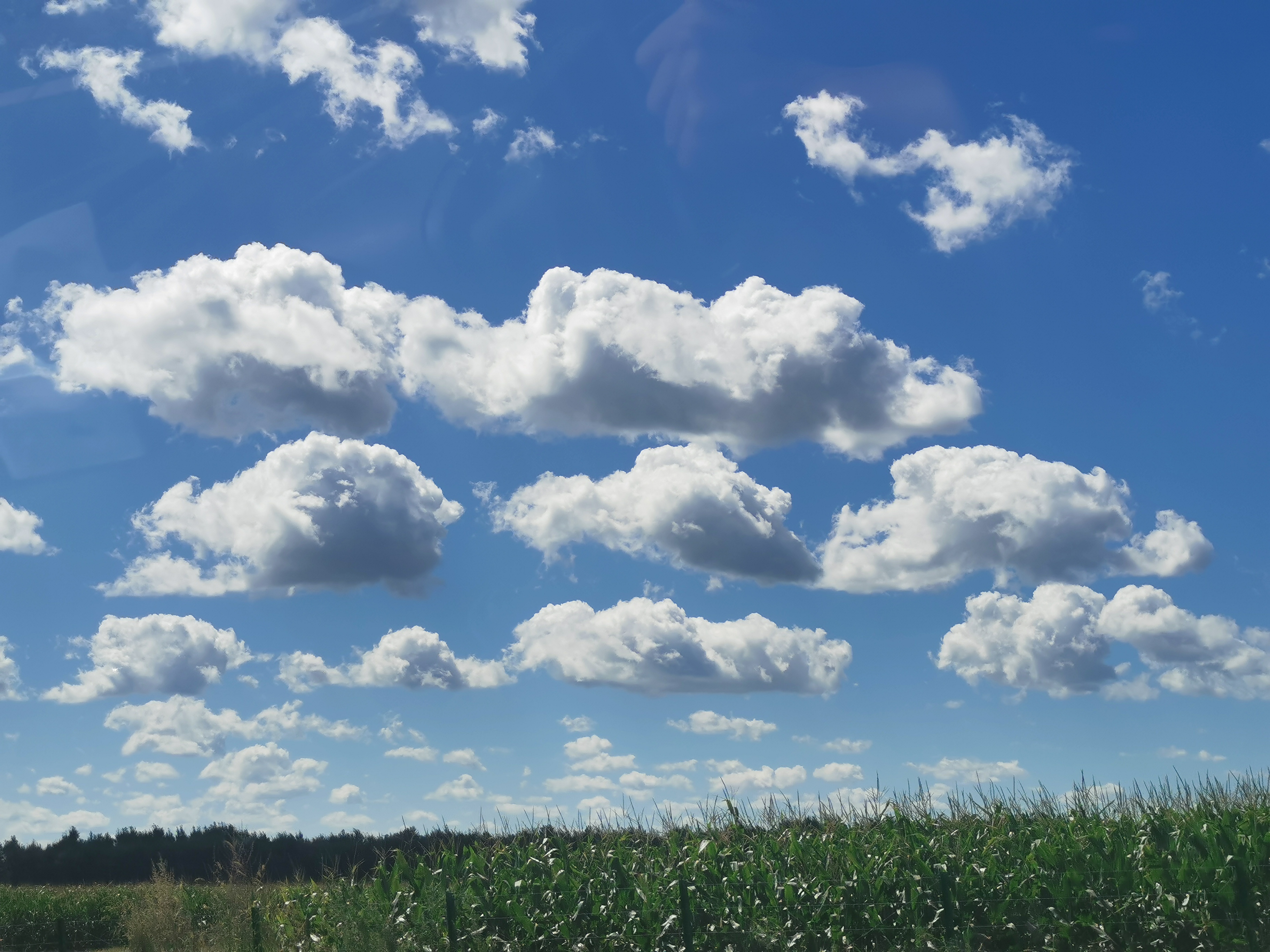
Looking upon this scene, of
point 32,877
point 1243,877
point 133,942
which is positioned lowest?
point 32,877

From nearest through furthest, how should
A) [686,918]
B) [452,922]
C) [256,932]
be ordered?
[686,918]
[452,922]
[256,932]

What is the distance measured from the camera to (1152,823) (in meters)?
15.6

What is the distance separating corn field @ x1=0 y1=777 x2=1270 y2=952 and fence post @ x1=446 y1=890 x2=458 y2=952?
3 cm

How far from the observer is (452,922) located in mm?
16672

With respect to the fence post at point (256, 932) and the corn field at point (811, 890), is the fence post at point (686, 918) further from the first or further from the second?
the fence post at point (256, 932)

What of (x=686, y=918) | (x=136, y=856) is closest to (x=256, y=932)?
(x=686, y=918)

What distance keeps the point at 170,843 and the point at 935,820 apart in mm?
77144

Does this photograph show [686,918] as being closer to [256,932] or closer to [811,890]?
[811,890]

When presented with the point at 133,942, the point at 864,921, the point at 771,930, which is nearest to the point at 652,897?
the point at 771,930

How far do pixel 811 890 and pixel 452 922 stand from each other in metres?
5.55

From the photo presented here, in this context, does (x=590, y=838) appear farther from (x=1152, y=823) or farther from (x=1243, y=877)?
(x=1243, y=877)

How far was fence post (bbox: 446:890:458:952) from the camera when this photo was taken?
54.6 feet

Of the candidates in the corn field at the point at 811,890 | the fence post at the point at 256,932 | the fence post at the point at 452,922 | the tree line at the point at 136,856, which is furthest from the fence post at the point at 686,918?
the tree line at the point at 136,856

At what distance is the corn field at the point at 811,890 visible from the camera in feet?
44.9
